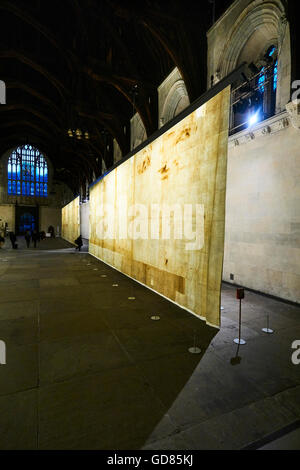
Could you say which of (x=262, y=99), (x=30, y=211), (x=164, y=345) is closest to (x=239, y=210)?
(x=262, y=99)

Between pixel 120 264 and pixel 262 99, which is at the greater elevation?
pixel 262 99

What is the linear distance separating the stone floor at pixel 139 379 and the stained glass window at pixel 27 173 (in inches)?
1620

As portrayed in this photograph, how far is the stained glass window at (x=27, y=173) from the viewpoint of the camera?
39469 millimetres

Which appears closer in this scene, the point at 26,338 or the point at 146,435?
the point at 146,435

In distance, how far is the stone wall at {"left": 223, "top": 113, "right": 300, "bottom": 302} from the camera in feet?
19.8

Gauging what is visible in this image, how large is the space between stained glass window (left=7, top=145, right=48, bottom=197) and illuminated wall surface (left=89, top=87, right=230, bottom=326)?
3754cm

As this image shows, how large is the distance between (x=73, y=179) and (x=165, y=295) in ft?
113

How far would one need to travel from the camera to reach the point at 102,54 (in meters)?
12.6

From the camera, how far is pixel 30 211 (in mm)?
41719

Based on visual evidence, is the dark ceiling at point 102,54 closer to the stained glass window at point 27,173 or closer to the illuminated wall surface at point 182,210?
the illuminated wall surface at point 182,210

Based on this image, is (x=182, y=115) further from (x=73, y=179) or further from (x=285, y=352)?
(x=73, y=179)
